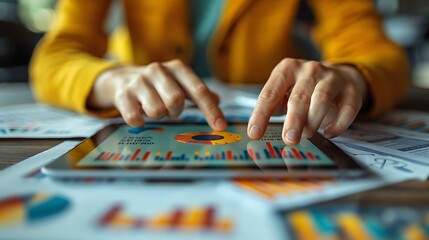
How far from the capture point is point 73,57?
0.62 metres

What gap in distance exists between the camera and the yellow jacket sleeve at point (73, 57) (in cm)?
53

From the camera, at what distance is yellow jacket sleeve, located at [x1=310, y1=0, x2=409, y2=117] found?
50 cm

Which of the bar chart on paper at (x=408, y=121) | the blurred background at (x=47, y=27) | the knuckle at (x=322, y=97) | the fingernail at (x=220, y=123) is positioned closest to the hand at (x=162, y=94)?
the fingernail at (x=220, y=123)

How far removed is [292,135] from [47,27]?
221cm

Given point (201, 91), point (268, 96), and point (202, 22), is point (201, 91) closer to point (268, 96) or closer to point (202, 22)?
point (268, 96)

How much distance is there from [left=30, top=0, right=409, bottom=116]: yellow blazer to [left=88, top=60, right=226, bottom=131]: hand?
0.09 meters

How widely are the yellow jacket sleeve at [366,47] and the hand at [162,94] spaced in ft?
0.63

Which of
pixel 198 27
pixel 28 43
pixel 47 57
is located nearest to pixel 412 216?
pixel 47 57

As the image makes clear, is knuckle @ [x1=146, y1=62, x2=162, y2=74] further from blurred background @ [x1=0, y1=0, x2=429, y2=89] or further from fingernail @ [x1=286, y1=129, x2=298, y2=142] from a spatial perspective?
blurred background @ [x1=0, y1=0, x2=429, y2=89]

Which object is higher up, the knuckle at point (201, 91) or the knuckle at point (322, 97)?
the knuckle at point (322, 97)

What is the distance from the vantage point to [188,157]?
0.28m

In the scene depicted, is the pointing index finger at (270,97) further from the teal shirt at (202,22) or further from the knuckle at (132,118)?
the teal shirt at (202,22)

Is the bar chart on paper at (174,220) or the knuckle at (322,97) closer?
the bar chart on paper at (174,220)

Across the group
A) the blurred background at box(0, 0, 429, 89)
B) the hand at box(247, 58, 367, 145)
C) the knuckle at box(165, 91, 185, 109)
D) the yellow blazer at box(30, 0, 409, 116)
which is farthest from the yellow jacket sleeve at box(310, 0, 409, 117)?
the blurred background at box(0, 0, 429, 89)
